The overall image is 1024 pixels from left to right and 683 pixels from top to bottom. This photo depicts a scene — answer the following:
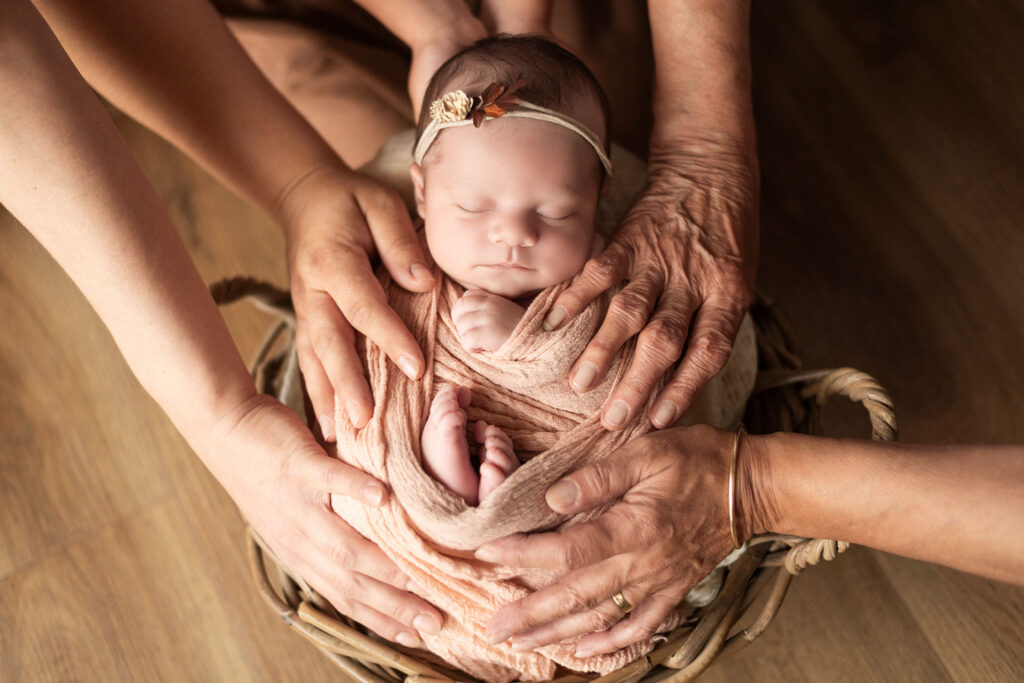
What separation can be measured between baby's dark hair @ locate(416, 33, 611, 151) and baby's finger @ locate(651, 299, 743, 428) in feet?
0.98

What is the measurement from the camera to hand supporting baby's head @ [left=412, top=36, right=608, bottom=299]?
3.50 feet

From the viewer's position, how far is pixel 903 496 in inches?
37.1

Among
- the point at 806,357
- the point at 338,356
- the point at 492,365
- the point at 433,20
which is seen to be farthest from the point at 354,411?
the point at 806,357

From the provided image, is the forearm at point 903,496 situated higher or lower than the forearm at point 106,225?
lower

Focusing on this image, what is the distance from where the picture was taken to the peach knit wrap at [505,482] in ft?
3.22

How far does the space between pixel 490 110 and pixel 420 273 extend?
246 mm

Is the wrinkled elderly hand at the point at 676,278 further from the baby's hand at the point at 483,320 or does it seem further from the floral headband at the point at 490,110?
the floral headband at the point at 490,110

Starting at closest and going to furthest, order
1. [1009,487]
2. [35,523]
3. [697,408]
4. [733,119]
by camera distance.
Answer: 1. [1009,487]
2. [697,408]
3. [733,119]
4. [35,523]

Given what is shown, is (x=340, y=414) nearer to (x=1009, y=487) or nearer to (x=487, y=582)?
(x=487, y=582)

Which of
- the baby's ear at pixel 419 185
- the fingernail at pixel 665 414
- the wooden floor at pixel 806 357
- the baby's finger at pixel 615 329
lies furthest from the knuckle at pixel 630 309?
the wooden floor at pixel 806 357

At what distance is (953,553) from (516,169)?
0.70 m

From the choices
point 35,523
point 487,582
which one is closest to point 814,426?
point 487,582

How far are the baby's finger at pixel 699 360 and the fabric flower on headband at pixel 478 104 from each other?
41cm

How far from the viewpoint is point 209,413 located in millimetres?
1111
